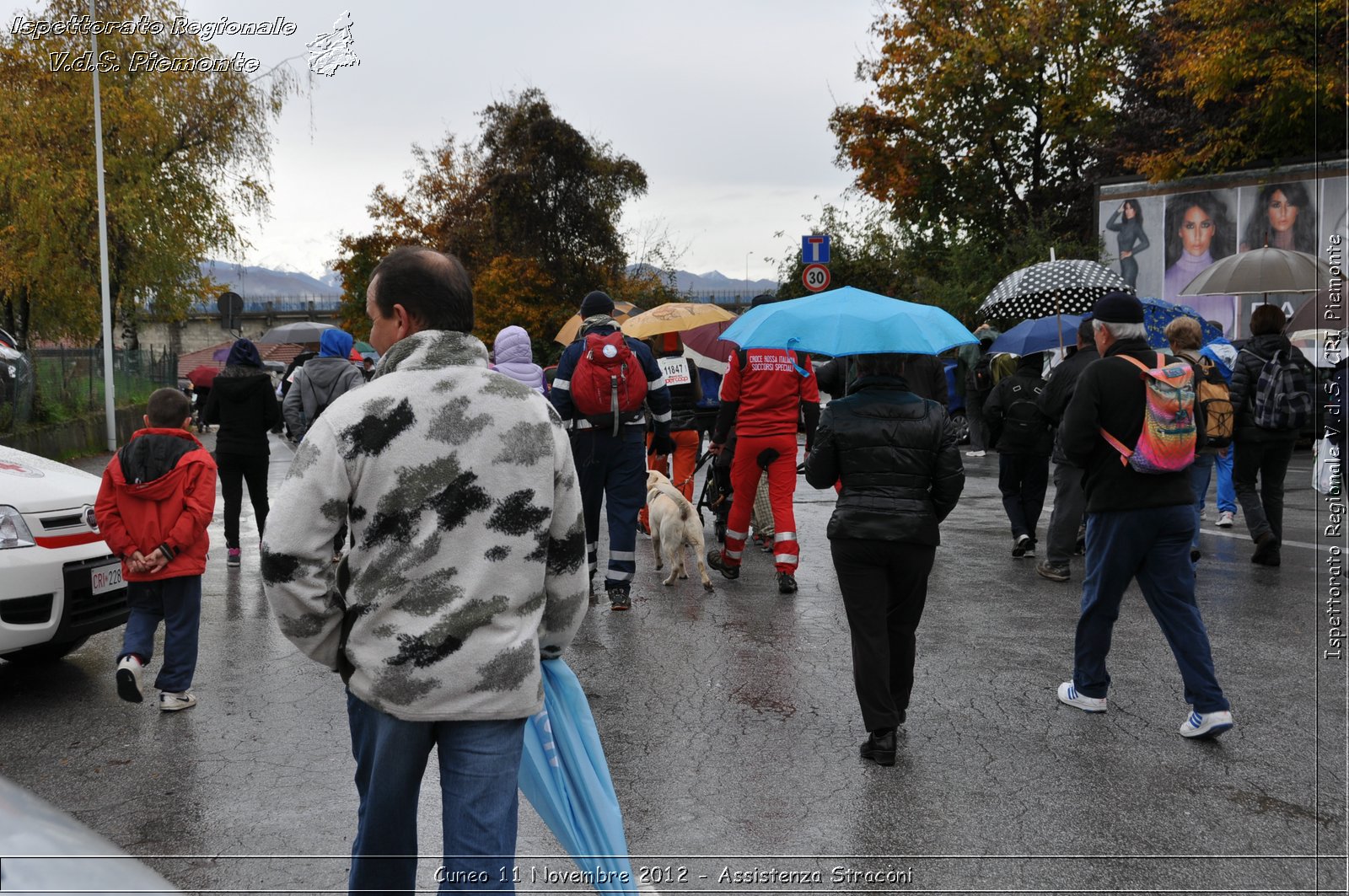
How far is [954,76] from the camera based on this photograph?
32.0 m

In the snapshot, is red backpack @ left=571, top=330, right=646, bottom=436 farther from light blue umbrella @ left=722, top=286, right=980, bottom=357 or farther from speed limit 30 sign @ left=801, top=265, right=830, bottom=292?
speed limit 30 sign @ left=801, top=265, right=830, bottom=292

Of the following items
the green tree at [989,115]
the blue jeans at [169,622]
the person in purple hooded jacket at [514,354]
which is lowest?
the blue jeans at [169,622]

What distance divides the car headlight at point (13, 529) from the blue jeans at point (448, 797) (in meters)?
4.05

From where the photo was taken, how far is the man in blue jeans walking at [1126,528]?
525cm

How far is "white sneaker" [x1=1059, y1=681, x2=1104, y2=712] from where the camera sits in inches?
222

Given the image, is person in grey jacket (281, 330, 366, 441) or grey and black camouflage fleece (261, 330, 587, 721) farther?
person in grey jacket (281, 330, 366, 441)

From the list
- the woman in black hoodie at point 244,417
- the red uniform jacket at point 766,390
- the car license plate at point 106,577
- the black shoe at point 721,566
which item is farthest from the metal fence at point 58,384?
the red uniform jacket at point 766,390

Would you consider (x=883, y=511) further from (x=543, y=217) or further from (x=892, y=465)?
(x=543, y=217)

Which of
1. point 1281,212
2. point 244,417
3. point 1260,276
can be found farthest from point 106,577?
point 1281,212

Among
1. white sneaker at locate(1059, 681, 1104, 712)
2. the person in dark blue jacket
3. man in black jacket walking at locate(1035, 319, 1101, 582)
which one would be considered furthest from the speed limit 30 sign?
white sneaker at locate(1059, 681, 1104, 712)

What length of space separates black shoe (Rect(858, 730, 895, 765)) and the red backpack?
3449 millimetres

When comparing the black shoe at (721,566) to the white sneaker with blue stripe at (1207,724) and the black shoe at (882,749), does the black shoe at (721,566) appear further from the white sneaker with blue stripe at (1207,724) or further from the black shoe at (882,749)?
the white sneaker with blue stripe at (1207,724)

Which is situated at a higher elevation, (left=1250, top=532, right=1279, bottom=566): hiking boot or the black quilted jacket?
the black quilted jacket

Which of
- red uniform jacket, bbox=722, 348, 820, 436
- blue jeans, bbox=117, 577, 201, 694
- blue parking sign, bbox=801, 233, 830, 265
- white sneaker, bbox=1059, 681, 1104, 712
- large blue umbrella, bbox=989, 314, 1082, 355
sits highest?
blue parking sign, bbox=801, 233, 830, 265
